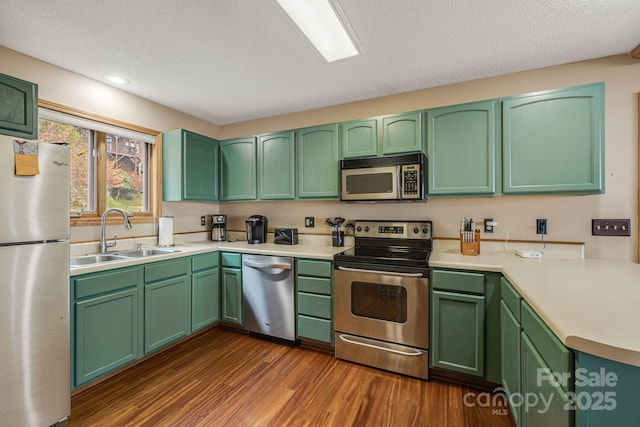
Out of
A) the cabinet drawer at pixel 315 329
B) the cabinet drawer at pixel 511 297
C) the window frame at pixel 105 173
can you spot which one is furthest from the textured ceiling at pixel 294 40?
the cabinet drawer at pixel 315 329

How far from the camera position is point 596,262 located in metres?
1.89

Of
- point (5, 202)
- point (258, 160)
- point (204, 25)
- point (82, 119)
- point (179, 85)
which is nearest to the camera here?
point (5, 202)

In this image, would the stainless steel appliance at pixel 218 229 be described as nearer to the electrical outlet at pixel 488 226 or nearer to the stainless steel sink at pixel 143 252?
the stainless steel sink at pixel 143 252

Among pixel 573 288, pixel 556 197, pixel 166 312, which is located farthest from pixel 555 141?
pixel 166 312

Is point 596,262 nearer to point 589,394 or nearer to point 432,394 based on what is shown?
point 432,394

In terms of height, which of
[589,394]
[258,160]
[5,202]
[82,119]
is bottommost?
[589,394]

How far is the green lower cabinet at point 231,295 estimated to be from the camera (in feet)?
9.01

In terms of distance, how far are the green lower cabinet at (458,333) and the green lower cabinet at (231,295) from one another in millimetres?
1773

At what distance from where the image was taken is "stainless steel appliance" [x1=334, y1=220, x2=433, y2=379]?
6.62 ft

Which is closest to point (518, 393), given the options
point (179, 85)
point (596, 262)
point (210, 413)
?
point (596, 262)

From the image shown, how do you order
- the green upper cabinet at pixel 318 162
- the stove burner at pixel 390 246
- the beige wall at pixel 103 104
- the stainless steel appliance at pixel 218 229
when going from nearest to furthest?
the beige wall at pixel 103 104 → the stove burner at pixel 390 246 → the green upper cabinet at pixel 318 162 → the stainless steel appliance at pixel 218 229

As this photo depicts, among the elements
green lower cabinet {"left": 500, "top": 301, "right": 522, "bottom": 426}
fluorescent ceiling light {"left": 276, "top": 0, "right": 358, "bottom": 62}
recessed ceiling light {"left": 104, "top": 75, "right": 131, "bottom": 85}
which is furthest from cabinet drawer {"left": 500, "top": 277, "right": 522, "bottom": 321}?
recessed ceiling light {"left": 104, "top": 75, "right": 131, "bottom": 85}

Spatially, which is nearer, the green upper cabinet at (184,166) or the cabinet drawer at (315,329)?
the cabinet drawer at (315,329)

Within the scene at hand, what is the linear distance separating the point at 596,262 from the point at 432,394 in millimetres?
1435
